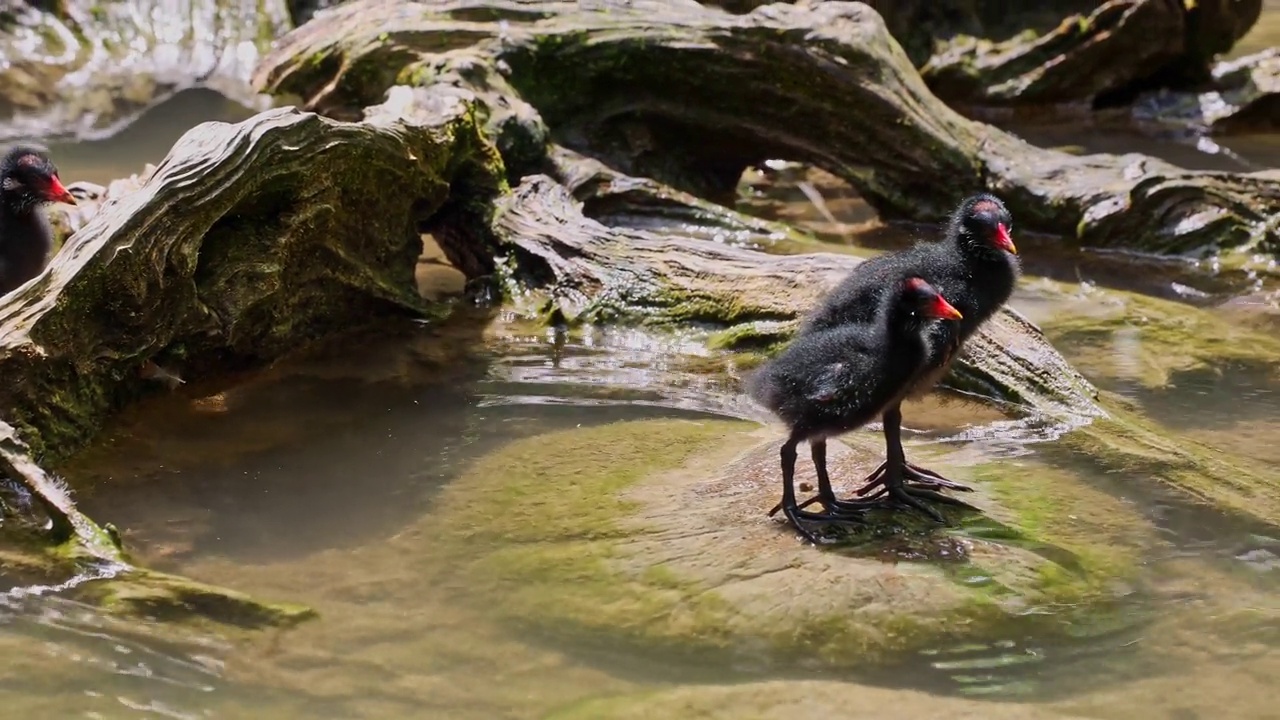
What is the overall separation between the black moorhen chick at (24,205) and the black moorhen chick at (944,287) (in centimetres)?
384

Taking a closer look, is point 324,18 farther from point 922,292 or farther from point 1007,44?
point 1007,44

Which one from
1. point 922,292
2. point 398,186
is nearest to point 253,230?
point 398,186

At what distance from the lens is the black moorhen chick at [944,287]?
4.48 metres

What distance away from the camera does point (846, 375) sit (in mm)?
4105

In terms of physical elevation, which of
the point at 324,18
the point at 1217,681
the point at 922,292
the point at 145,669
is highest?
the point at 324,18

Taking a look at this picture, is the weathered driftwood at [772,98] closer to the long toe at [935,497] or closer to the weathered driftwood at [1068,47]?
the weathered driftwood at [1068,47]

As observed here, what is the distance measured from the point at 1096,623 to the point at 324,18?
7293 mm

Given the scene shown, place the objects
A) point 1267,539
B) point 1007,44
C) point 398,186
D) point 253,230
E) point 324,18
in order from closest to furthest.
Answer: point 1267,539 < point 253,230 < point 398,186 < point 324,18 < point 1007,44

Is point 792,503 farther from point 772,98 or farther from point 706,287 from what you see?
point 772,98

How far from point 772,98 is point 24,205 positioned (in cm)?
500

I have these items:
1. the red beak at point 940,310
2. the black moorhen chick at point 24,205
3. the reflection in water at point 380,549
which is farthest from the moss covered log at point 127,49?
the red beak at point 940,310

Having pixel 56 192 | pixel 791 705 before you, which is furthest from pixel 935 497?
→ pixel 56 192

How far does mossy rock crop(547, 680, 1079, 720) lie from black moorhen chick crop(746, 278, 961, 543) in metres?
0.76

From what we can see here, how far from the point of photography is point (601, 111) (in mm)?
9281
